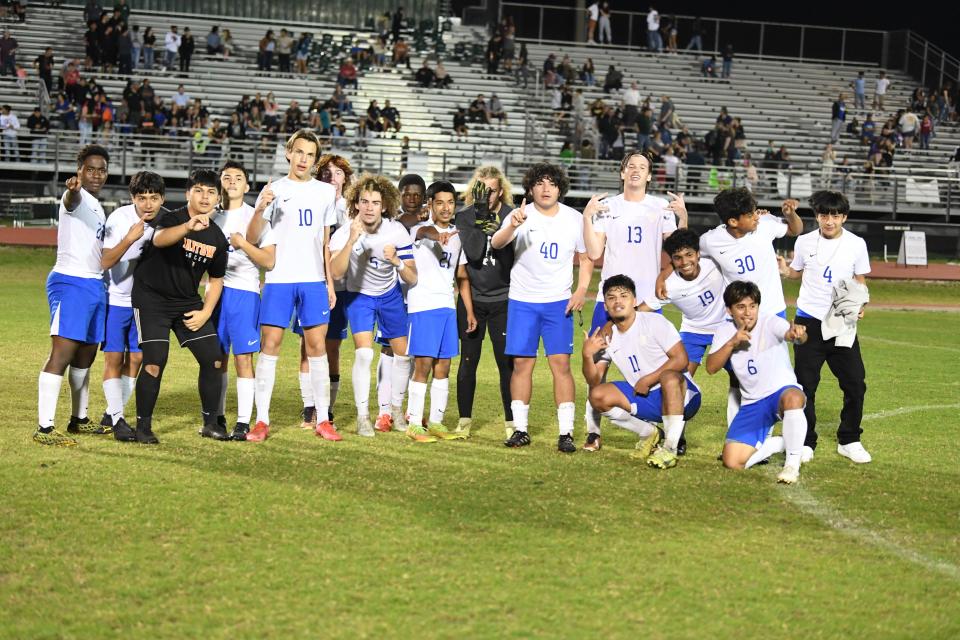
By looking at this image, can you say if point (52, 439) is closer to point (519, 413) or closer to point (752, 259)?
point (519, 413)

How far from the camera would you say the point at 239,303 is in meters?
8.81

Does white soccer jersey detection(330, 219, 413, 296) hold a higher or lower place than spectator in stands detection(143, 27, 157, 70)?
lower

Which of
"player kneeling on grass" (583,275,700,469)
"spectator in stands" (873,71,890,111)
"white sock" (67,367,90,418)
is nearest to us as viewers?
"player kneeling on grass" (583,275,700,469)

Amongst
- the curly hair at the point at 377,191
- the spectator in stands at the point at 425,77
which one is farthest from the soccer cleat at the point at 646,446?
the spectator in stands at the point at 425,77

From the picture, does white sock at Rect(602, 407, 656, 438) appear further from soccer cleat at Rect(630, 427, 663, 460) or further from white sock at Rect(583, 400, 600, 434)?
white sock at Rect(583, 400, 600, 434)

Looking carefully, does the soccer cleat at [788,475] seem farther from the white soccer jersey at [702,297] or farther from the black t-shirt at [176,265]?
the black t-shirt at [176,265]

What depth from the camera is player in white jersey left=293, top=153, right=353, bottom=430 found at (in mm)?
9305

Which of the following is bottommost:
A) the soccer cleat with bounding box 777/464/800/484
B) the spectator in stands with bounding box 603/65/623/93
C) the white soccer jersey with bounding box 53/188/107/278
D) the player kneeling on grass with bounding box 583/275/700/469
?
the soccer cleat with bounding box 777/464/800/484

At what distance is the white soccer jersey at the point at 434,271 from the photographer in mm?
9219

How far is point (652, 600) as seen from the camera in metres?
5.30

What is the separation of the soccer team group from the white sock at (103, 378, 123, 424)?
0.01 meters

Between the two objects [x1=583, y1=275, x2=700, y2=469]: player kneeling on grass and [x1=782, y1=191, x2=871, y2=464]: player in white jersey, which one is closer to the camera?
[x1=583, y1=275, x2=700, y2=469]: player kneeling on grass

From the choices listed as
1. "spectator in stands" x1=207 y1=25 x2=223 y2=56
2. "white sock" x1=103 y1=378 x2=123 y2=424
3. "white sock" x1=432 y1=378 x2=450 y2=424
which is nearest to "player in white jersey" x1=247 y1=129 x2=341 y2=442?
"white sock" x1=432 y1=378 x2=450 y2=424

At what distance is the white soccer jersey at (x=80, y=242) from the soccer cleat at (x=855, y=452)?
553 cm
